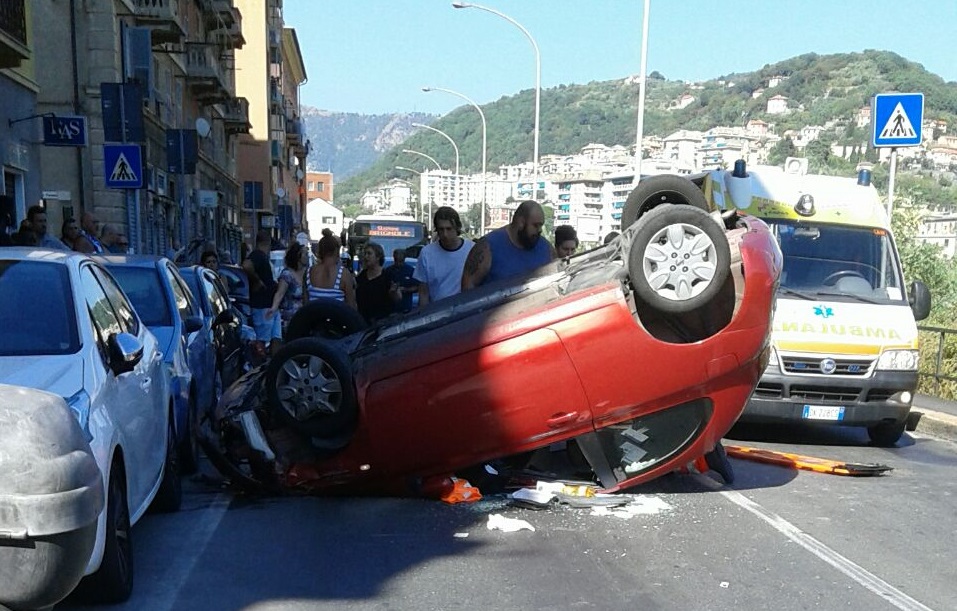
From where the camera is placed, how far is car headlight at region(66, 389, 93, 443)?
12.9 feet

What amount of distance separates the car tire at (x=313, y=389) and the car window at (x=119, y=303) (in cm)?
89

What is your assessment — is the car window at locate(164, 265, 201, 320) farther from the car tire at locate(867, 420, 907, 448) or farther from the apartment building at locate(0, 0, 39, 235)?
the apartment building at locate(0, 0, 39, 235)

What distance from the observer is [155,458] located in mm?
5508

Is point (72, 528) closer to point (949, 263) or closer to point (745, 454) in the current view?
point (745, 454)

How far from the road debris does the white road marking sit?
3.94 ft

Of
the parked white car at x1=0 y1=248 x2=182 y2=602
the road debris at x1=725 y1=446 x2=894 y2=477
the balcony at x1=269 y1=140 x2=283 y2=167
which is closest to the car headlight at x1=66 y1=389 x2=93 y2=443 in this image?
the parked white car at x1=0 y1=248 x2=182 y2=602

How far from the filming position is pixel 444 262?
891 cm

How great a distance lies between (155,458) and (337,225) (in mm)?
124848

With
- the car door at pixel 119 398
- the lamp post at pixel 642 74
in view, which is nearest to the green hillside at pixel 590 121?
the lamp post at pixel 642 74

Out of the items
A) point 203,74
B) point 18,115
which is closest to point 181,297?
point 18,115

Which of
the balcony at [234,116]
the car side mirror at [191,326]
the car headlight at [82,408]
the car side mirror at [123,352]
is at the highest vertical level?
the balcony at [234,116]

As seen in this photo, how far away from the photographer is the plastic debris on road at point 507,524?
591cm

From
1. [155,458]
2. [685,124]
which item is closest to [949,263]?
[155,458]

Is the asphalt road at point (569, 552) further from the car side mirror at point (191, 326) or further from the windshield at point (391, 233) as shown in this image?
the windshield at point (391, 233)
